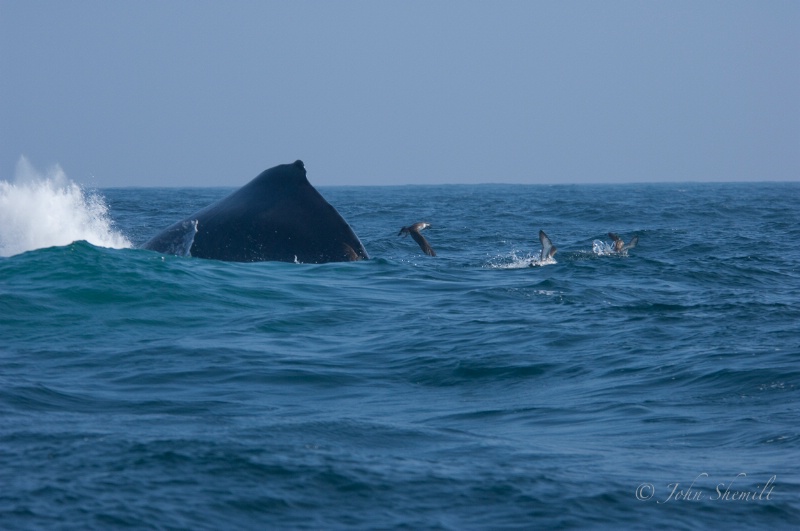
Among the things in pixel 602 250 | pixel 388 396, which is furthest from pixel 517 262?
pixel 388 396

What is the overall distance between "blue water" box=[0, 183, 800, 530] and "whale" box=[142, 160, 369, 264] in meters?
0.26

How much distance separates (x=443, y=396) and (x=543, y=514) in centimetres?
314

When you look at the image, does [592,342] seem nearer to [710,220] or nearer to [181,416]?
[181,416]

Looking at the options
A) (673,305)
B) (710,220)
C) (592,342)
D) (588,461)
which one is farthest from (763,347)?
(710,220)

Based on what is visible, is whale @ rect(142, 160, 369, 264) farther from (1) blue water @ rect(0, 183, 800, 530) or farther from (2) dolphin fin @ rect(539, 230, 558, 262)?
(2) dolphin fin @ rect(539, 230, 558, 262)
